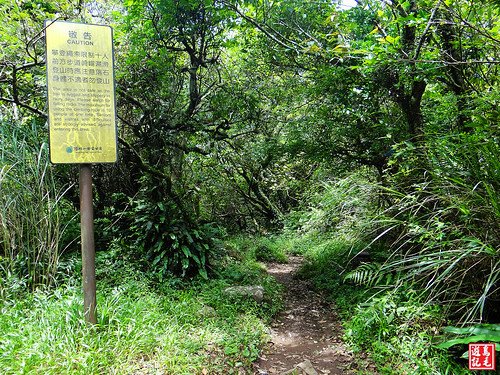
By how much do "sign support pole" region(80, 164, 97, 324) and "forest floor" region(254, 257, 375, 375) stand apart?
5.77 ft

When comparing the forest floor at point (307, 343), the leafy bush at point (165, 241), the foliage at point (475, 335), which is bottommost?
the forest floor at point (307, 343)

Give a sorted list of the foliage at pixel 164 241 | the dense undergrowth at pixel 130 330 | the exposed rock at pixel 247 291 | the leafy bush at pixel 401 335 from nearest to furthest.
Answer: the dense undergrowth at pixel 130 330 < the leafy bush at pixel 401 335 < the exposed rock at pixel 247 291 < the foliage at pixel 164 241

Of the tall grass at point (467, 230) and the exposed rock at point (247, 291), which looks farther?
the exposed rock at point (247, 291)

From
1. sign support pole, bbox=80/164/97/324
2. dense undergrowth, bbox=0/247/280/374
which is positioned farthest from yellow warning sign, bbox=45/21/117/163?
dense undergrowth, bbox=0/247/280/374

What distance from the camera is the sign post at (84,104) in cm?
267

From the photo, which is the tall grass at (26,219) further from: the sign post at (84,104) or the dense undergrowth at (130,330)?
the sign post at (84,104)

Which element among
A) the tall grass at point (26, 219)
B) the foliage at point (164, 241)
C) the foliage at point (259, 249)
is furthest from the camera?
the foliage at point (259, 249)


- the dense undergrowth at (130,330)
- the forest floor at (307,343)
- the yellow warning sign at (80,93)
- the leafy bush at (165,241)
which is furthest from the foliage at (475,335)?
the leafy bush at (165,241)

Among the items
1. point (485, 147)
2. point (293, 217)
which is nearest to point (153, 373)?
point (485, 147)

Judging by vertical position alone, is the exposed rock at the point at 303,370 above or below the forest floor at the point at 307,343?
above

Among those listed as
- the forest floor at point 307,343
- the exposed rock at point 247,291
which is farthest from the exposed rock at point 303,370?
the exposed rock at point 247,291

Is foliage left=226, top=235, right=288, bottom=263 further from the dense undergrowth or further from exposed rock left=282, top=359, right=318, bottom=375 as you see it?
exposed rock left=282, top=359, right=318, bottom=375

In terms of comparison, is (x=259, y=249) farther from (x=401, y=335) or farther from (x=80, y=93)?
(x=80, y=93)

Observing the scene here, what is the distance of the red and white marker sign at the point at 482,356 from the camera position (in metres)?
2.50
